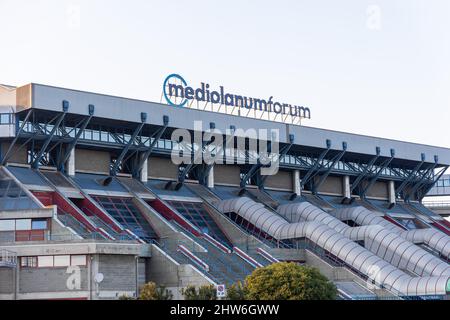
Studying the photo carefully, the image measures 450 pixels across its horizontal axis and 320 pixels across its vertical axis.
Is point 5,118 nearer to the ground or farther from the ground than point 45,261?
farther from the ground

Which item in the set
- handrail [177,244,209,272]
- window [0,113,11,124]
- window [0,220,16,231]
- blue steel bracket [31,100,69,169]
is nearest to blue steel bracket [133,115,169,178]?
blue steel bracket [31,100,69,169]

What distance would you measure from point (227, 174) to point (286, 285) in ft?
161

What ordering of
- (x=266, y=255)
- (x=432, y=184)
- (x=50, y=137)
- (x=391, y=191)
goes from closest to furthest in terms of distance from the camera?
(x=266, y=255)
(x=50, y=137)
(x=391, y=191)
(x=432, y=184)

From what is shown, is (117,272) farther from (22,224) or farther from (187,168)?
(187,168)

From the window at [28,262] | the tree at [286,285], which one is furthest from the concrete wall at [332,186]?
the window at [28,262]

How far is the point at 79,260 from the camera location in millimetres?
68625

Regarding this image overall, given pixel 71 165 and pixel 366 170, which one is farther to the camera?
pixel 366 170

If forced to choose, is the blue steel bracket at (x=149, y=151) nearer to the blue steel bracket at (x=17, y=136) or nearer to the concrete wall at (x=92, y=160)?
the concrete wall at (x=92, y=160)

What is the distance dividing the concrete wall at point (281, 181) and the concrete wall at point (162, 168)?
15.5m

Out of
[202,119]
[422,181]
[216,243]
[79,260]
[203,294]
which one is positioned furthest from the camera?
[422,181]

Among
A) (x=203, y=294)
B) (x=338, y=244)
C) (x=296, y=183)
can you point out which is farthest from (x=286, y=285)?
(x=296, y=183)

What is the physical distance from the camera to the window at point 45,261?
69.1 m

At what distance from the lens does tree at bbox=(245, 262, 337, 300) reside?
207 feet
